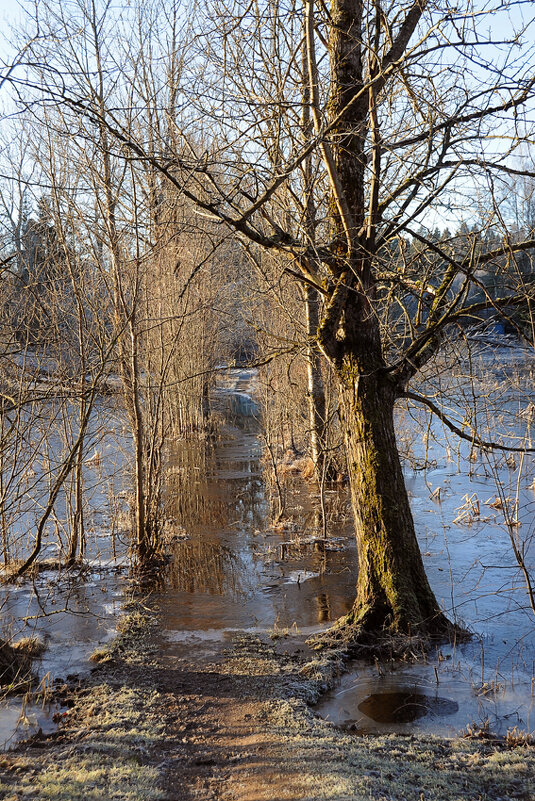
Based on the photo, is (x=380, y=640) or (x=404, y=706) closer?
(x=404, y=706)

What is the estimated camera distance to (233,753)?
13.1 ft

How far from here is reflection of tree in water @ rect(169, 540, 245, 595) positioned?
26.3ft

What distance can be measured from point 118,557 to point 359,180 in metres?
5.89

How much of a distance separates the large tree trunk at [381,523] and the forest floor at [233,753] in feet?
2.59

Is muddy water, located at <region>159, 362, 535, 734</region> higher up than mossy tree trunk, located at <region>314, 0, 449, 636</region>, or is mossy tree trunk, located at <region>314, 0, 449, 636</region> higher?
mossy tree trunk, located at <region>314, 0, 449, 636</region>

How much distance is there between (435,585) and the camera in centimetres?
768

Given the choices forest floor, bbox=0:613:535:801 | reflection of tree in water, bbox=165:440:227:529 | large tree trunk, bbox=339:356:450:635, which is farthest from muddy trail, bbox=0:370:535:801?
reflection of tree in water, bbox=165:440:227:529

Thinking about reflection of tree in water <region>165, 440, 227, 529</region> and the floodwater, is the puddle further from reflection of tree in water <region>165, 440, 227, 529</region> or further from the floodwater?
reflection of tree in water <region>165, 440, 227, 529</region>

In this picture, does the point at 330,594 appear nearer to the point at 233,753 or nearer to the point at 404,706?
the point at 404,706

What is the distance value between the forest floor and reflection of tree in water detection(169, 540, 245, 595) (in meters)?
2.62

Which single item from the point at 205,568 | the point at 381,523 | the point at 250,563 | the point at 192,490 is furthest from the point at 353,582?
the point at 192,490

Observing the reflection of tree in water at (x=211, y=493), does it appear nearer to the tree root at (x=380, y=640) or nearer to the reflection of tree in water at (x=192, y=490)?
the reflection of tree in water at (x=192, y=490)

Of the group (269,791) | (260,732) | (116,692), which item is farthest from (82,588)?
(269,791)

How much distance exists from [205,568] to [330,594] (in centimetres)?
196
